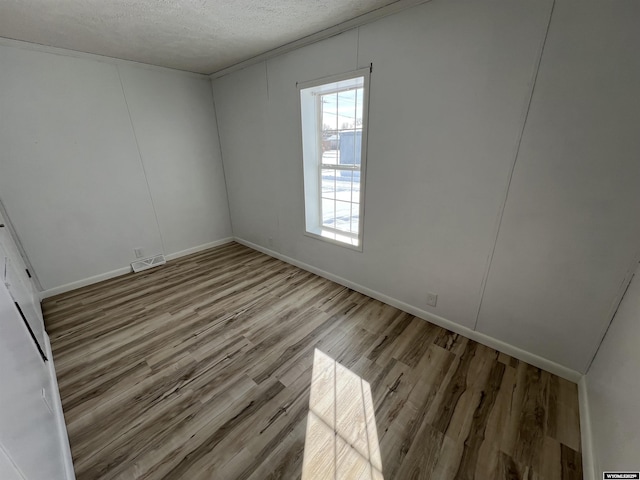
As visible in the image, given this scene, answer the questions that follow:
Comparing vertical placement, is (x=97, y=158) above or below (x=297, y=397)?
above

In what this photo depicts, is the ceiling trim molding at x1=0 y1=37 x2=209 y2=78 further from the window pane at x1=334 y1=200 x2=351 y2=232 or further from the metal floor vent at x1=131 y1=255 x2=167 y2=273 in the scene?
the window pane at x1=334 y1=200 x2=351 y2=232

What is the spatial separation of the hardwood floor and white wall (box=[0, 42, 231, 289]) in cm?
92

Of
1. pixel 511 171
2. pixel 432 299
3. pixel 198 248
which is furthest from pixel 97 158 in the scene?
pixel 511 171

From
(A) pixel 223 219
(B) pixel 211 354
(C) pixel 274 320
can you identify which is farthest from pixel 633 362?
(A) pixel 223 219

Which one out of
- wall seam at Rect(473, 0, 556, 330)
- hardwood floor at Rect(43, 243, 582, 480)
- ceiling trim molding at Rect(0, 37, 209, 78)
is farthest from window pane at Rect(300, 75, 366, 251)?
ceiling trim molding at Rect(0, 37, 209, 78)

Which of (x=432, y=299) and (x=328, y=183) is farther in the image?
(x=328, y=183)

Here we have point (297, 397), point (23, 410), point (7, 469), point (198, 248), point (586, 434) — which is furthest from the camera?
point (198, 248)

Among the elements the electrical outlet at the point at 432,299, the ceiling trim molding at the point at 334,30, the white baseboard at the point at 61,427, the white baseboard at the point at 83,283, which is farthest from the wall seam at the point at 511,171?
the white baseboard at the point at 83,283

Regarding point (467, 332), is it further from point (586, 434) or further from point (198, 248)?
point (198, 248)

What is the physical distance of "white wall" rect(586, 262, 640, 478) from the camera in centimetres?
100

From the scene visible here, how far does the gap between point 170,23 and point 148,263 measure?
9.01 ft

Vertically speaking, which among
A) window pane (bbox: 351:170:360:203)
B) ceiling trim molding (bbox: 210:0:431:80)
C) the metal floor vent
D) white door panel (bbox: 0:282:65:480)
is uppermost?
ceiling trim molding (bbox: 210:0:431:80)

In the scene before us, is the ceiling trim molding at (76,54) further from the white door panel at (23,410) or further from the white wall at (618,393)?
the white wall at (618,393)

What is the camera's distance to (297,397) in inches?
64.7
